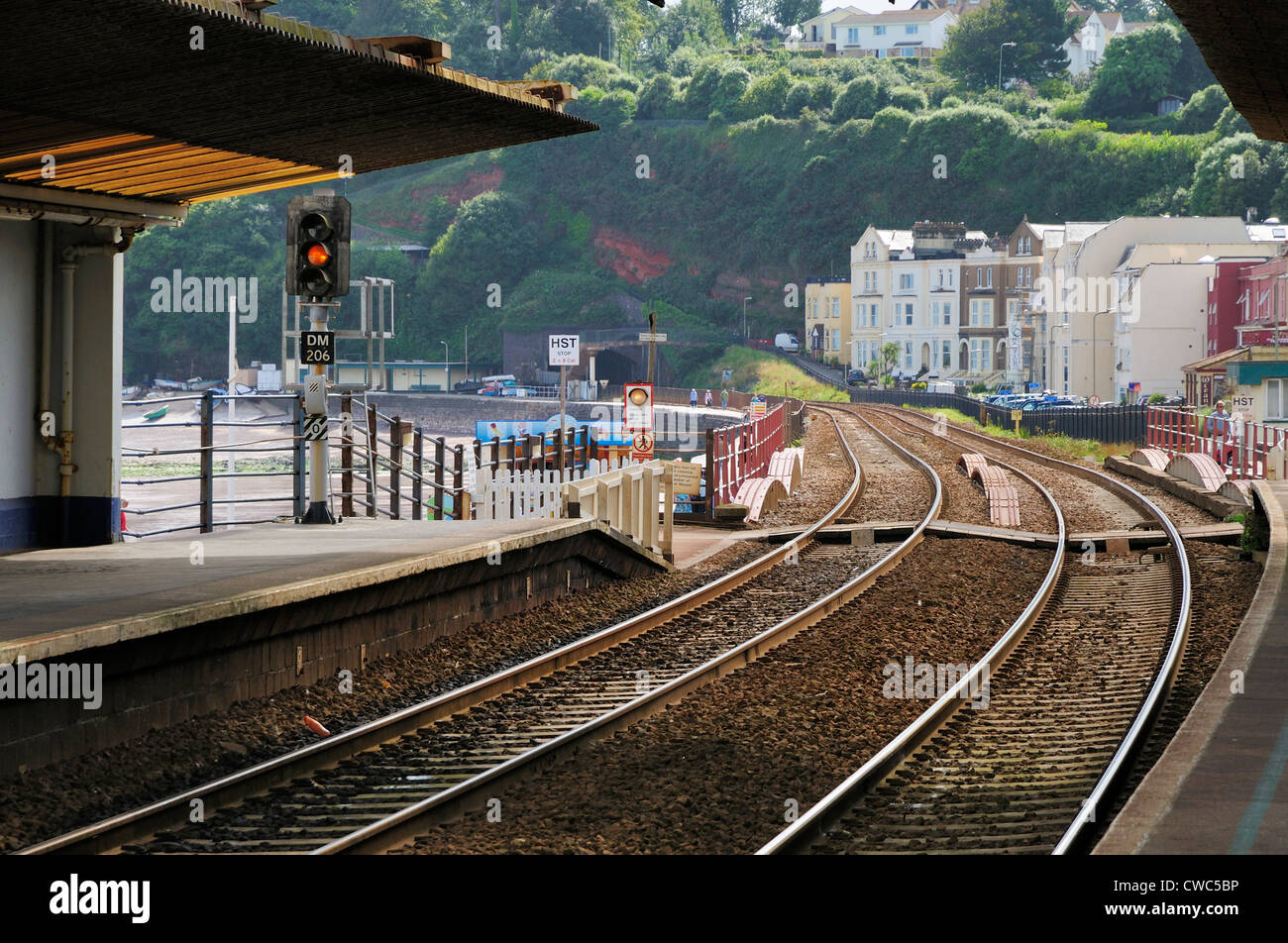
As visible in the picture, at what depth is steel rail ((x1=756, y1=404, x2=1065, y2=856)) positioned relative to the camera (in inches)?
299

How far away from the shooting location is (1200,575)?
1822 centimetres

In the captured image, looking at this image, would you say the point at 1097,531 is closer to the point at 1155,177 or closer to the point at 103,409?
the point at 103,409

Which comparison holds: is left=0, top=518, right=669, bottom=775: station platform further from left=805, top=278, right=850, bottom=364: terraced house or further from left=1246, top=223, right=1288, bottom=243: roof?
left=805, top=278, right=850, bottom=364: terraced house

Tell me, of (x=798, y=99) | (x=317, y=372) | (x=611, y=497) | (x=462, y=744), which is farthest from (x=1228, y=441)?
(x=798, y=99)

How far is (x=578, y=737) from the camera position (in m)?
9.92

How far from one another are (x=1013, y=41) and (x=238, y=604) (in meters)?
187

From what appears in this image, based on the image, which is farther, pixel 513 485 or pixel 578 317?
pixel 578 317

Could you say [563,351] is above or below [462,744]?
above

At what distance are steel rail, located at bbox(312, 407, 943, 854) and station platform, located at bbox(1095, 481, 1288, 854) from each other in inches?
130

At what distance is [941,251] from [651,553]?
103 meters

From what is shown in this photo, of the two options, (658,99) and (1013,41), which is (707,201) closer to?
(658,99)

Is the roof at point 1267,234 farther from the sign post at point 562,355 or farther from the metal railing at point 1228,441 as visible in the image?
the sign post at point 562,355

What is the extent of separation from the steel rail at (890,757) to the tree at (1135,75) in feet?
519
